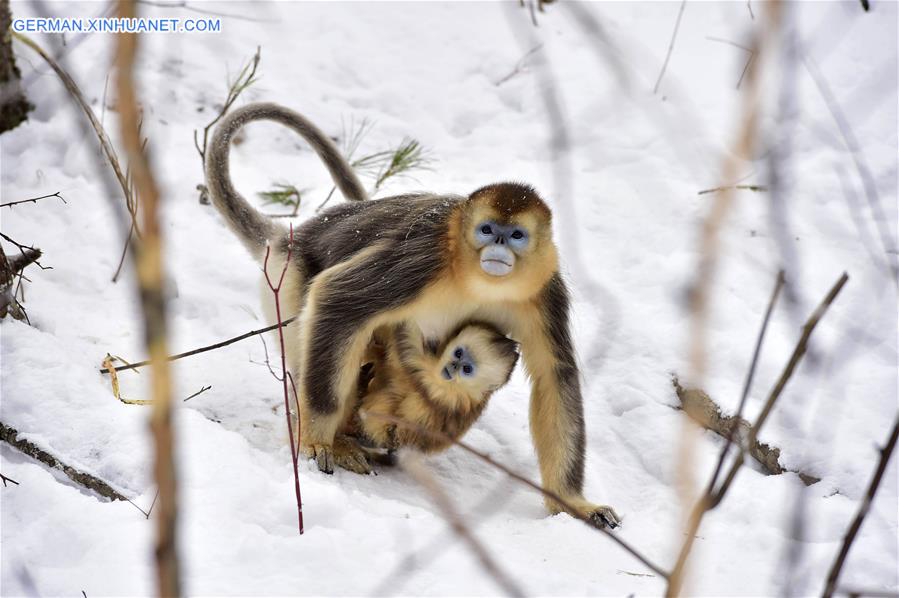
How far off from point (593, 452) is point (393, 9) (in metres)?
3.95

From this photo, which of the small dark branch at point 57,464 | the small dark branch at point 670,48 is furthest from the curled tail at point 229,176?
the small dark branch at point 670,48

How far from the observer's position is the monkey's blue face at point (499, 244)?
3.45 m

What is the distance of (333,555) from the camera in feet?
8.59

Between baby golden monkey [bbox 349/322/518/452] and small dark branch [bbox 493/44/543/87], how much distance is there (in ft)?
10.1

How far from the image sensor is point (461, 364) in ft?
12.4

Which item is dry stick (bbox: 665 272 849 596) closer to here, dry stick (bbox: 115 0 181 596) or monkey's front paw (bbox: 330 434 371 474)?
dry stick (bbox: 115 0 181 596)

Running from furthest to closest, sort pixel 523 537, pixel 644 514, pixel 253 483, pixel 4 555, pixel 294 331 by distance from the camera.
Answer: pixel 294 331, pixel 644 514, pixel 523 537, pixel 253 483, pixel 4 555

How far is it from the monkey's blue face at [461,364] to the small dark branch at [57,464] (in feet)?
4.38

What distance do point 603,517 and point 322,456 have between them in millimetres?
1082

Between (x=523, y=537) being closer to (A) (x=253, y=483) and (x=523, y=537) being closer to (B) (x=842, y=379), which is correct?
(A) (x=253, y=483)

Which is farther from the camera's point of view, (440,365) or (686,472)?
(440,365)

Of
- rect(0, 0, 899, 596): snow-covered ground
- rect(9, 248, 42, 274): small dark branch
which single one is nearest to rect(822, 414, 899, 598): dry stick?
rect(0, 0, 899, 596): snow-covered ground

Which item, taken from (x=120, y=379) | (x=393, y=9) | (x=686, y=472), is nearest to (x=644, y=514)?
(x=120, y=379)

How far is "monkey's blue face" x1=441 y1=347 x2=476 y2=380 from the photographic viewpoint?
377 cm
